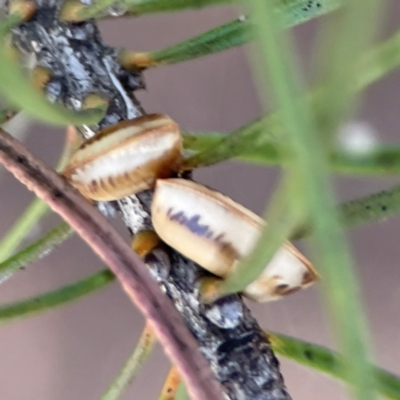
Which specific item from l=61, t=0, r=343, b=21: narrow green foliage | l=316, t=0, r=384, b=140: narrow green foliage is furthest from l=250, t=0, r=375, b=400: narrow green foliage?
l=61, t=0, r=343, b=21: narrow green foliage

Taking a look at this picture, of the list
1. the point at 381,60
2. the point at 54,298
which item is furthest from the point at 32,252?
the point at 381,60

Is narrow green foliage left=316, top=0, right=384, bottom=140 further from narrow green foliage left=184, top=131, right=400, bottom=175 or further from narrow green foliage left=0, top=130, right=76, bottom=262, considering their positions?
narrow green foliage left=0, top=130, right=76, bottom=262

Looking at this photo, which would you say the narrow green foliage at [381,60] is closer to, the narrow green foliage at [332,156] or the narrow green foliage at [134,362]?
the narrow green foliage at [332,156]

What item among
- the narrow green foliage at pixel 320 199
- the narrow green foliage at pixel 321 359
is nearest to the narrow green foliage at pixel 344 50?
the narrow green foliage at pixel 320 199

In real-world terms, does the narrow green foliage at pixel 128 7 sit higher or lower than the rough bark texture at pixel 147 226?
higher

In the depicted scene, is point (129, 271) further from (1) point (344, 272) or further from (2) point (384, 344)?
(2) point (384, 344)

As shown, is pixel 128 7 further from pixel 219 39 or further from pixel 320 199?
pixel 320 199

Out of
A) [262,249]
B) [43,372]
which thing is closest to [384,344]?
[43,372]
